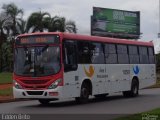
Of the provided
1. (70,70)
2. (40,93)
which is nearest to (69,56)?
(70,70)

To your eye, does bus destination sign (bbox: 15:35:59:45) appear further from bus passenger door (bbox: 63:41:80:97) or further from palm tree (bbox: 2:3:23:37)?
palm tree (bbox: 2:3:23:37)

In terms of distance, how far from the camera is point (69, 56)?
2045cm

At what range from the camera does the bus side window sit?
66.1 feet

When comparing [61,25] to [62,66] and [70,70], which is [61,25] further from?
[62,66]

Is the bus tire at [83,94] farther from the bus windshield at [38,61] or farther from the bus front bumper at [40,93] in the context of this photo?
the bus windshield at [38,61]

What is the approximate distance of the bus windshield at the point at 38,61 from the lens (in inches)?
781

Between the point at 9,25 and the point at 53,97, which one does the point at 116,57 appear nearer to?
the point at 53,97

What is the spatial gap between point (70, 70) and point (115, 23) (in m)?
A: 40.0

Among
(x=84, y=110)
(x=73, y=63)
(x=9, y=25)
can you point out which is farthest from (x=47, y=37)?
(x=9, y=25)

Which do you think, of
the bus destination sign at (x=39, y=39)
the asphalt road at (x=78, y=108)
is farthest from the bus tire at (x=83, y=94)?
the bus destination sign at (x=39, y=39)

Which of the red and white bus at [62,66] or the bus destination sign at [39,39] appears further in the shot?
the bus destination sign at [39,39]

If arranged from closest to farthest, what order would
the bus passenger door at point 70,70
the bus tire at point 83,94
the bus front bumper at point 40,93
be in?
the bus front bumper at point 40,93, the bus passenger door at point 70,70, the bus tire at point 83,94

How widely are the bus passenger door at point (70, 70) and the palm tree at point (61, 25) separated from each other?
39.3 m

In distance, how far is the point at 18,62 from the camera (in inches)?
807
